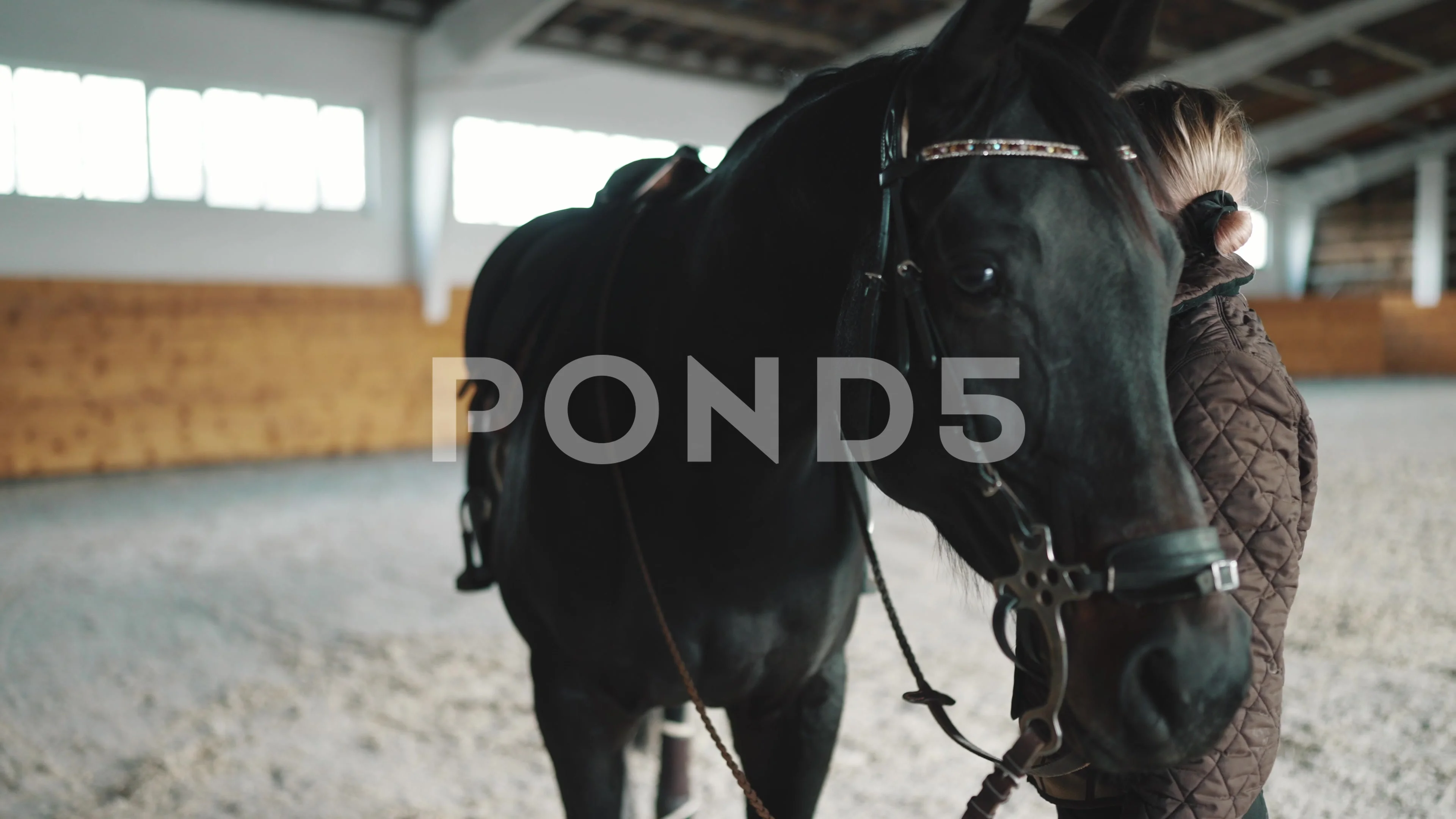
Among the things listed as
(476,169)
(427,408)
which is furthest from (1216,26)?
(427,408)

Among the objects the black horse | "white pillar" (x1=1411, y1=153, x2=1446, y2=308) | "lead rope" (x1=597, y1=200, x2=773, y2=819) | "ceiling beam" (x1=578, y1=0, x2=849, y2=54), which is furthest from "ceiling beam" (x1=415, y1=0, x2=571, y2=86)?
"white pillar" (x1=1411, y1=153, x2=1446, y2=308)

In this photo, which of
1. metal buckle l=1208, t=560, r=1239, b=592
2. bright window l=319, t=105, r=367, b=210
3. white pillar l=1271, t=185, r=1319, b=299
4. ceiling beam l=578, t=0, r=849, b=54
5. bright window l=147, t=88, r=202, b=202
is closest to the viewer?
metal buckle l=1208, t=560, r=1239, b=592

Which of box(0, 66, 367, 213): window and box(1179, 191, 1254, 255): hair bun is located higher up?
box(0, 66, 367, 213): window

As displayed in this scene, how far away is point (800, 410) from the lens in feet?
3.58

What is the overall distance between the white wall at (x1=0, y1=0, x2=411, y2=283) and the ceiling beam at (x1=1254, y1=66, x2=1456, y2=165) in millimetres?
12241

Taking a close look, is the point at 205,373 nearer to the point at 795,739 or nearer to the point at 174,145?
the point at 174,145

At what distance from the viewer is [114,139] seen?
8.02 metres

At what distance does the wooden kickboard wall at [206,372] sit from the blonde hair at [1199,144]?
8.59 meters

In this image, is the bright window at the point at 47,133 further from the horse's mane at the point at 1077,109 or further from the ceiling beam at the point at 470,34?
the horse's mane at the point at 1077,109

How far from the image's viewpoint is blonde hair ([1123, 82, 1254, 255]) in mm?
1033

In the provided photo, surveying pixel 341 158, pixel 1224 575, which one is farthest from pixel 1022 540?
pixel 341 158

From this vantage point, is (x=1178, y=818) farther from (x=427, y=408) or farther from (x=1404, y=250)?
(x=1404, y=250)

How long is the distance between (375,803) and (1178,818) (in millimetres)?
2001

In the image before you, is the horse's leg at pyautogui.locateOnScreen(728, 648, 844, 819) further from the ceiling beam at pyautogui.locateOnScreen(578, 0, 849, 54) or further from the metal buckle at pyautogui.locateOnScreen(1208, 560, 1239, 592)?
the ceiling beam at pyautogui.locateOnScreen(578, 0, 849, 54)
